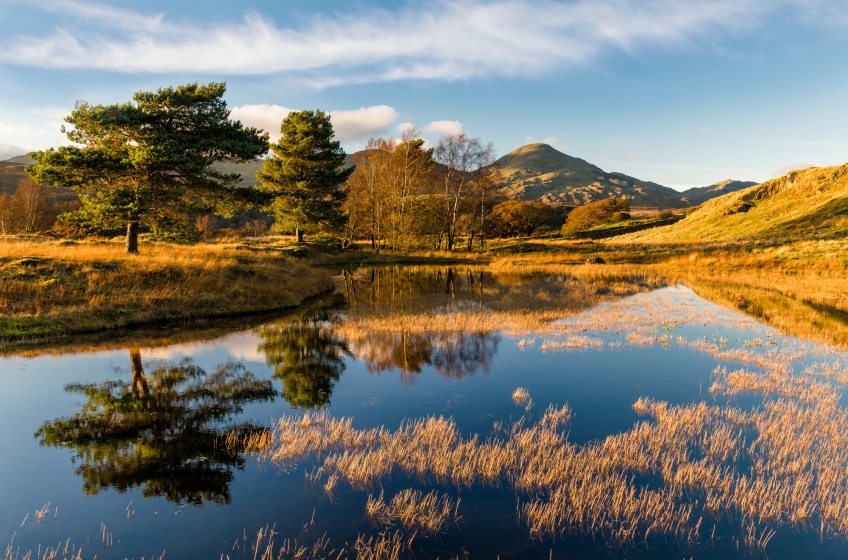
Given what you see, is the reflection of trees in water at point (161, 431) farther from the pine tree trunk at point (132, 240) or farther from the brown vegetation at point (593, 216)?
the brown vegetation at point (593, 216)

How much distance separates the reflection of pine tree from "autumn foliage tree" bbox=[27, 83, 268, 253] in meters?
11.8

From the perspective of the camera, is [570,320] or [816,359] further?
[570,320]

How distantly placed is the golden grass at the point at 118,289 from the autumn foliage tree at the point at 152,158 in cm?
267

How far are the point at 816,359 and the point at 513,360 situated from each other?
34.0 ft

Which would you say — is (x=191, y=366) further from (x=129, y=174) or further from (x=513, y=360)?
(x=129, y=174)

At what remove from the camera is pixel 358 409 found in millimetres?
11031

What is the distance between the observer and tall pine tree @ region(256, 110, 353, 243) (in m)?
49.2

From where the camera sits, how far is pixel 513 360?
50.0ft

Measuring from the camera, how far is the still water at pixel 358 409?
6188mm

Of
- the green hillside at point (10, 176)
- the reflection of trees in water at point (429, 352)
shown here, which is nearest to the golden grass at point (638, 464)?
the reflection of trees in water at point (429, 352)

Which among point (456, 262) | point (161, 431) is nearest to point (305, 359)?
point (161, 431)

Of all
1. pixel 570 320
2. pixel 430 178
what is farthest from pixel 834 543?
pixel 430 178

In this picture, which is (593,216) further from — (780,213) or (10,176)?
(10,176)

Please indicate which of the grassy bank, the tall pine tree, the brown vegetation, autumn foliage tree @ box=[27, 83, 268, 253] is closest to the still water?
the grassy bank
